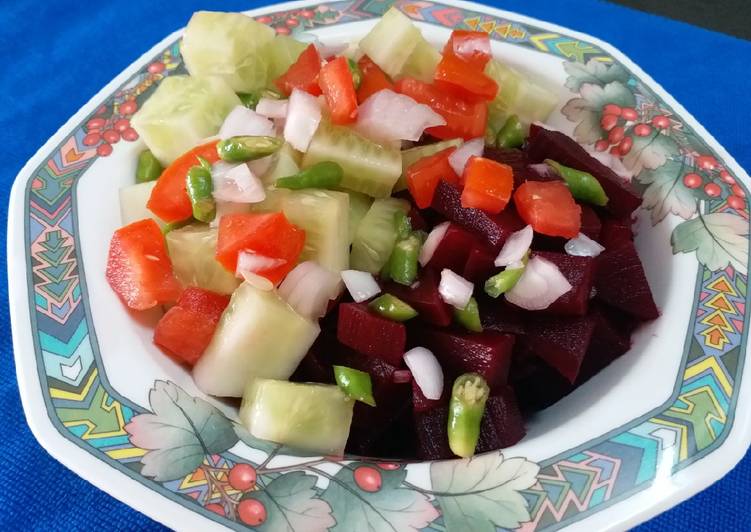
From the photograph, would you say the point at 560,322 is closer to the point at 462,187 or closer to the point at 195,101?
the point at 462,187

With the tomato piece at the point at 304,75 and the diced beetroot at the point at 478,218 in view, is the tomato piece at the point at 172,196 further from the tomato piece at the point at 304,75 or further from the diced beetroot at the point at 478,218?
the diced beetroot at the point at 478,218

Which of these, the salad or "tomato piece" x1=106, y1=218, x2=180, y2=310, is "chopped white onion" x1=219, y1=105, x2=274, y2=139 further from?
"tomato piece" x1=106, y1=218, x2=180, y2=310

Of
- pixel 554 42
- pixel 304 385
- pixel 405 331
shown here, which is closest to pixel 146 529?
pixel 304 385

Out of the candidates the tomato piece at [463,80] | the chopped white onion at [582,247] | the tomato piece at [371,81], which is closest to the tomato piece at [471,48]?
the tomato piece at [463,80]

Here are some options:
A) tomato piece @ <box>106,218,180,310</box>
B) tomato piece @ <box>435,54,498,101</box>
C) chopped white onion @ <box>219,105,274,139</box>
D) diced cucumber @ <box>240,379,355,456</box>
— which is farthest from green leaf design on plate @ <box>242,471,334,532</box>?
tomato piece @ <box>435,54,498,101</box>

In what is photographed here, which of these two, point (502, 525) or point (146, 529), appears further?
point (146, 529)

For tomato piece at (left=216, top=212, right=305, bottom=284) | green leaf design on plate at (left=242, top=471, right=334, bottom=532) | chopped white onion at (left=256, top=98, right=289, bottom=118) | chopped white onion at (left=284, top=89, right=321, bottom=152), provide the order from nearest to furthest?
green leaf design on plate at (left=242, top=471, right=334, bottom=532) < tomato piece at (left=216, top=212, right=305, bottom=284) < chopped white onion at (left=284, top=89, right=321, bottom=152) < chopped white onion at (left=256, top=98, right=289, bottom=118)
